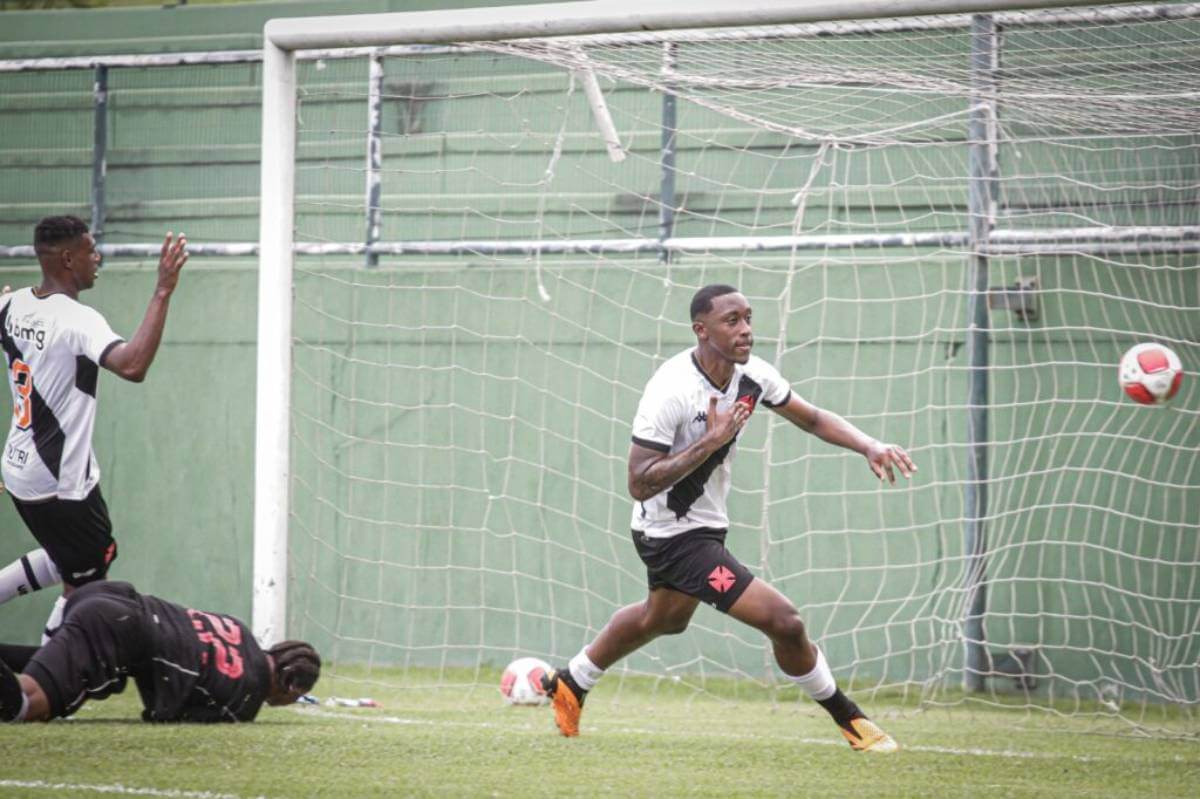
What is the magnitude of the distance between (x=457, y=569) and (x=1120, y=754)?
439 cm

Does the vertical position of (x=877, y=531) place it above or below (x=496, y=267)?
below

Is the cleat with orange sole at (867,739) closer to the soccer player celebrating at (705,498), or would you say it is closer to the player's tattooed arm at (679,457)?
the soccer player celebrating at (705,498)

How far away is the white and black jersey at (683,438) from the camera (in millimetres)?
6449

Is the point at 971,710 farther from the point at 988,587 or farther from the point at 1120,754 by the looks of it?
the point at 1120,754

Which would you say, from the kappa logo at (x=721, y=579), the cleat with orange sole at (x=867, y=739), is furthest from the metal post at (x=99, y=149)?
the cleat with orange sole at (x=867, y=739)

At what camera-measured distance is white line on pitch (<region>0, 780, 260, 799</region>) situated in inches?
193

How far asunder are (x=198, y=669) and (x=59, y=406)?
1283 mm

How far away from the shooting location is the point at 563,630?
9789mm

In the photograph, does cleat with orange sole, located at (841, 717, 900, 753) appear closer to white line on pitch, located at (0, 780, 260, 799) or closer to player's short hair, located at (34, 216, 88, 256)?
white line on pitch, located at (0, 780, 260, 799)

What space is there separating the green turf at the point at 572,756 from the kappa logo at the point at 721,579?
628mm

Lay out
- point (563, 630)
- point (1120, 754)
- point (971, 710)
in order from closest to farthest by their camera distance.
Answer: point (1120, 754)
point (971, 710)
point (563, 630)

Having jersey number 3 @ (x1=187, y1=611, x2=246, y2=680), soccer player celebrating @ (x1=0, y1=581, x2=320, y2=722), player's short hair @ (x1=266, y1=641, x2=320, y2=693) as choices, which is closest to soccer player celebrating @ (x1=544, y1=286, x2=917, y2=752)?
player's short hair @ (x1=266, y1=641, x2=320, y2=693)

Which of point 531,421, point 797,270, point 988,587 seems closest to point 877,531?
point 988,587

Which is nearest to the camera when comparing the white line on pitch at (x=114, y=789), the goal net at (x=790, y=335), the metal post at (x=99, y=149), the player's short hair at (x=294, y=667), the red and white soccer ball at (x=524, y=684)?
the white line on pitch at (x=114, y=789)
